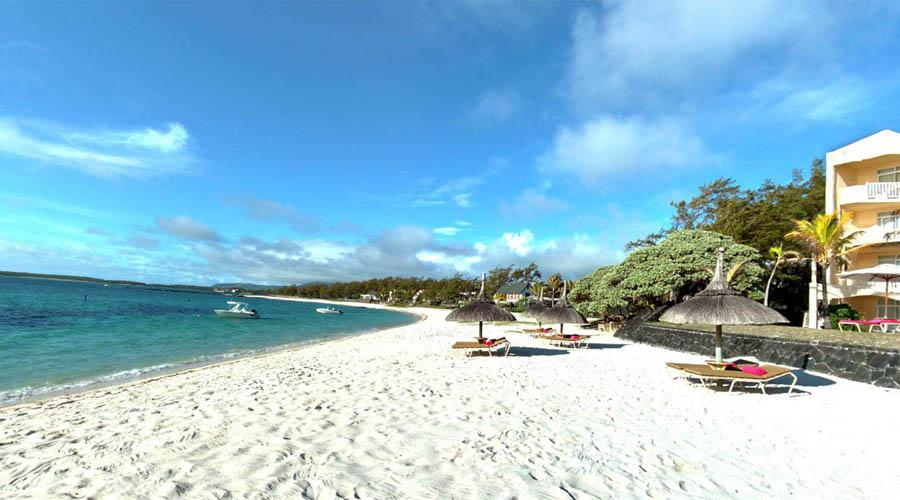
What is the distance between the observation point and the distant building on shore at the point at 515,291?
67.1 metres

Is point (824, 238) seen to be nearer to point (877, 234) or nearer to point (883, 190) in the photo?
point (877, 234)

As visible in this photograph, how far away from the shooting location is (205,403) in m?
6.77

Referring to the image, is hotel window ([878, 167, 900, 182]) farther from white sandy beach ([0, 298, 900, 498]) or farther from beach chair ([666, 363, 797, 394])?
beach chair ([666, 363, 797, 394])

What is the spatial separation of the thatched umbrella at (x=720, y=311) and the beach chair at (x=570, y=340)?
16.8 ft

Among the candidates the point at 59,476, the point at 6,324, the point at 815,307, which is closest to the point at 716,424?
the point at 59,476

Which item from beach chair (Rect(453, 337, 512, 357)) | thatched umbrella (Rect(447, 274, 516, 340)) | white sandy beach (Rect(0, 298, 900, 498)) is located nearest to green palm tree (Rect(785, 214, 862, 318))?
white sandy beach (Rect(0, 298, 900, 498))

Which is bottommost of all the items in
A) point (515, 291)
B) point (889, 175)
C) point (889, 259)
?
point (515, 291)

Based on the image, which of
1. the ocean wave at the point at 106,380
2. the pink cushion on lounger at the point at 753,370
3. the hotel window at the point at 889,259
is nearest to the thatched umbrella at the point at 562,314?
the pink cushion on lounger at the point at 753,370

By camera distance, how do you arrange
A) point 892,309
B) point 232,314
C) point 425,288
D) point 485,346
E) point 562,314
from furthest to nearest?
1. point 425,288
2. point 232,314
3. point 892,309
4. point 562,314
5. point 485,346

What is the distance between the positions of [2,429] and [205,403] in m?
2.43

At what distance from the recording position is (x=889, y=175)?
19.2 meters

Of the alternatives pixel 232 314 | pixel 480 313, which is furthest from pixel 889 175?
pixel 232 314

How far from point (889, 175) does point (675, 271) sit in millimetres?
11636

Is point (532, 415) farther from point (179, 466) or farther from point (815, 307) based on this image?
point (815, 307)
